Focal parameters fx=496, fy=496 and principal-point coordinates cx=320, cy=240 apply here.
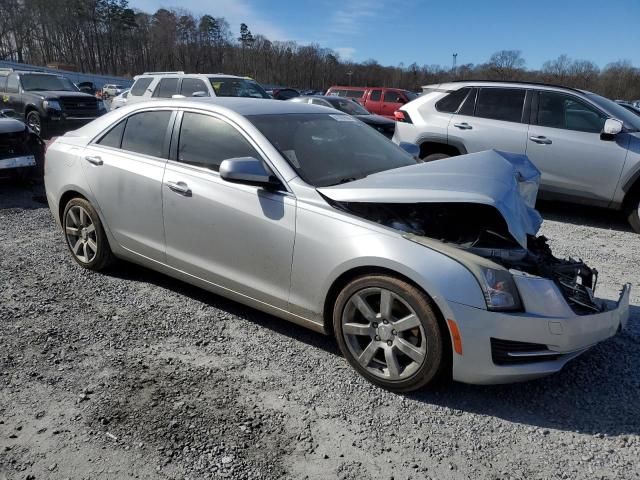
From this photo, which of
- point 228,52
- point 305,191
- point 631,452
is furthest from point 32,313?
point 228,52

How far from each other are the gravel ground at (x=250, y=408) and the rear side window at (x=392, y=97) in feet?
73.7

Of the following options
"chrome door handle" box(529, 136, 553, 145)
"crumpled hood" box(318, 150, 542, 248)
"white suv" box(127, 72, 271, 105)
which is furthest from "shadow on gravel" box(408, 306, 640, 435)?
"white suv" box(127, 72, 271, 105)

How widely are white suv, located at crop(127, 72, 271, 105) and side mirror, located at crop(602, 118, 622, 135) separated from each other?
818cm

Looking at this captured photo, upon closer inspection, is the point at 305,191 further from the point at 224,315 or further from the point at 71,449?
the point at 71,449

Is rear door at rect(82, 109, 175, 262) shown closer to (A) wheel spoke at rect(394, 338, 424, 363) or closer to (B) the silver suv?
(A) wheel spoke at rect(394, 338, 424, 363)

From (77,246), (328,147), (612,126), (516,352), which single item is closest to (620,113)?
(612,126)

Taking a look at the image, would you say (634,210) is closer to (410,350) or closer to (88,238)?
(410,350)

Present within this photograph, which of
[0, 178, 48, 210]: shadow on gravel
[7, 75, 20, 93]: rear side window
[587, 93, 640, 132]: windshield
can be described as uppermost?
[587, 93, 640, 132]: windshield

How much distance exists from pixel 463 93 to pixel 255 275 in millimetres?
5548

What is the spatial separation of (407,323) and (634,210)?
5.24 meters

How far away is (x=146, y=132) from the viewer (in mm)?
4051

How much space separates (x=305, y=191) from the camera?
3.12 metres

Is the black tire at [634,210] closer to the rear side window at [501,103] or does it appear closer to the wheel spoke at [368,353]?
the rear side window at [501,103]

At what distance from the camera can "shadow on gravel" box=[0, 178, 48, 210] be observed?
705 centimetres
